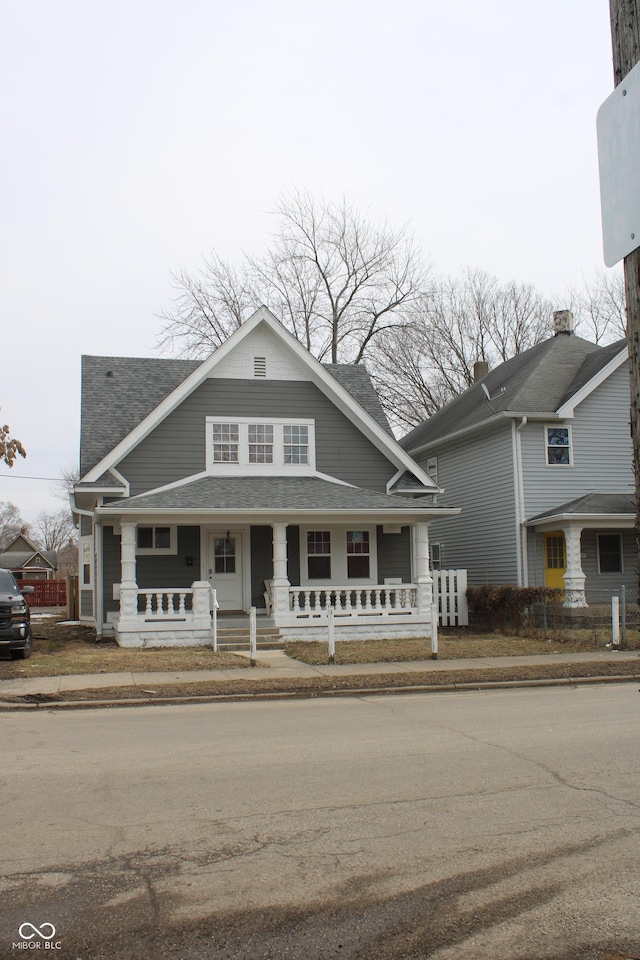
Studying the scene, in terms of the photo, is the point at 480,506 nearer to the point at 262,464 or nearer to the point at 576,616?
the point at 576,616

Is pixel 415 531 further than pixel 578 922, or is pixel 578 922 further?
pixel 415 531

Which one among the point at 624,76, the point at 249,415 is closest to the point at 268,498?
the point at 249,415

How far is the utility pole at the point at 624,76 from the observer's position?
3.49 m

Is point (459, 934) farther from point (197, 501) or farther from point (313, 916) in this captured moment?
point (197, 501)

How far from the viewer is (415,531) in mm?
22656

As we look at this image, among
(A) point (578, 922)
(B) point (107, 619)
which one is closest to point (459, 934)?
(A) point (578, 922)

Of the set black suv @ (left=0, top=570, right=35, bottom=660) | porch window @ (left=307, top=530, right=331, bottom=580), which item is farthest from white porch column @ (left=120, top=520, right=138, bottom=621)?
porch window @ (left=307, top=530, right=331, bottom=580)

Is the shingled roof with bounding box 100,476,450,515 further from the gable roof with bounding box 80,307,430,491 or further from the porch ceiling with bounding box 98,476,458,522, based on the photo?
the gable roof with bounding box 80,307,430,491

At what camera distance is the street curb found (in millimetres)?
12289

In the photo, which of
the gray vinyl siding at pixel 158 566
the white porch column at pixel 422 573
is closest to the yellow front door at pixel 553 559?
the white porch column at pixel 422 573

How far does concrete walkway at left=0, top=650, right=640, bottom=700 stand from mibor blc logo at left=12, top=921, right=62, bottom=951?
864cm

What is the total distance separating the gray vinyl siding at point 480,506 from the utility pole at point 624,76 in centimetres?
2197

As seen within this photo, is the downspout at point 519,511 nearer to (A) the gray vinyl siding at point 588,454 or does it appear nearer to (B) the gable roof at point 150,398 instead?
(A) the gray vinyl siding at point 588,454

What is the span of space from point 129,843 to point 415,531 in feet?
56.4
